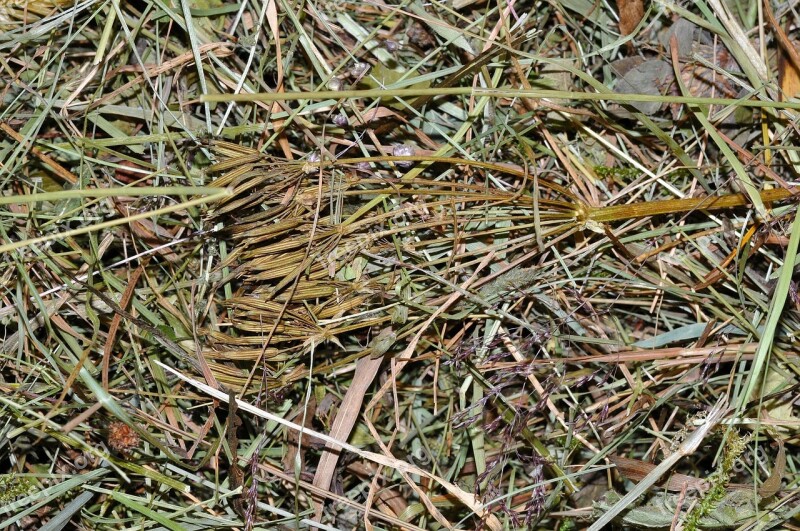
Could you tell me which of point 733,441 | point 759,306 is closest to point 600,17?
point 759,306

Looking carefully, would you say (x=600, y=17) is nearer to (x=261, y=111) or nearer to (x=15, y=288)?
(x=261, y=111)

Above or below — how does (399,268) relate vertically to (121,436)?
above

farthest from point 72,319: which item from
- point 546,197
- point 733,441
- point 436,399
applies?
point 733,441

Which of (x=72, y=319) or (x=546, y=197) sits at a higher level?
(x=546, y=197)


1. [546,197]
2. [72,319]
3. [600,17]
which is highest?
[600,17]

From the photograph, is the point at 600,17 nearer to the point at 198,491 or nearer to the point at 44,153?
the point at 44,153

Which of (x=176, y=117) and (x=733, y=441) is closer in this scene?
(x=733, y=441)
